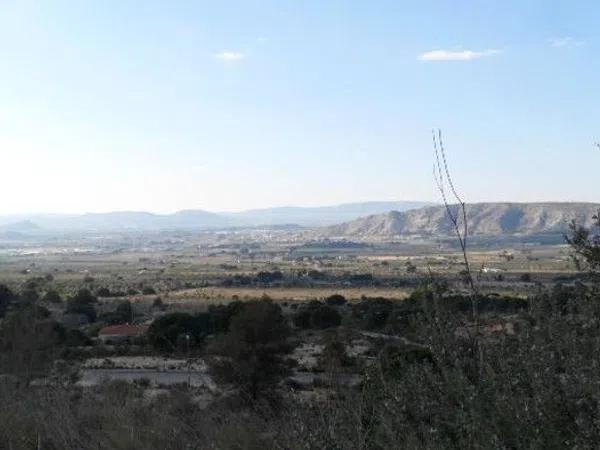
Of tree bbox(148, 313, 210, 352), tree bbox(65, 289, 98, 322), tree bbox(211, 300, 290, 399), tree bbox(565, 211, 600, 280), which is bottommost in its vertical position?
tree bbox(65, 289, 98, 322)

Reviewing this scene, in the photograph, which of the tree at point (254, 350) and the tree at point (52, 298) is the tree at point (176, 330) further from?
the tree at point (52, 298)

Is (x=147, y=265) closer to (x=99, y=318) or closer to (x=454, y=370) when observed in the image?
(x=99, y=318)

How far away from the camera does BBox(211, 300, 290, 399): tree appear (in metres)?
20.1

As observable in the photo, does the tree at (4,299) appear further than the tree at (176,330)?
Yes

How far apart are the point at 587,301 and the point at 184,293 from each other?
67.2 metres

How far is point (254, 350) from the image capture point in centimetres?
2155

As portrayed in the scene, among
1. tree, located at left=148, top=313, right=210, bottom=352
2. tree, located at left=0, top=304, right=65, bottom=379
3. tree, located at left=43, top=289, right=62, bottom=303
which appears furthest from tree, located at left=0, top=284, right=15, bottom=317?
tree, located at left=0, top=304, right=65, bottom=379

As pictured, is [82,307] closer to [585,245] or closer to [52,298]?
[52,298]

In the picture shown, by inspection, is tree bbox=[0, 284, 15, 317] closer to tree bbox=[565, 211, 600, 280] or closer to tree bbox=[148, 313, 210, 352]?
tree bbox=[148, 313, 210, 352]

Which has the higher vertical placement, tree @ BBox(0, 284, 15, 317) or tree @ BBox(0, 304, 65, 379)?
tree @ BBox(0, 304, 65, 379)

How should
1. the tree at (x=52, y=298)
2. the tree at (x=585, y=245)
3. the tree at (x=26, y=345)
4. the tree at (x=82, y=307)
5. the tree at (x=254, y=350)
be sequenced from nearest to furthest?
Answer: the tree at (x=585, y=245), the tree at (x=254, y=350), the tree at (x=26, y=345), the tree at (x=82, y=307), the tree at (x=52, y=298)

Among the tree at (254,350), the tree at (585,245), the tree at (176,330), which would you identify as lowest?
the tree at (176,330)

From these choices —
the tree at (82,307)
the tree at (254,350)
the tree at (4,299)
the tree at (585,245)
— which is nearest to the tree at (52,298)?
the tree at (82,307)

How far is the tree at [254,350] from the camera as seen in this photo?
20.1 m
